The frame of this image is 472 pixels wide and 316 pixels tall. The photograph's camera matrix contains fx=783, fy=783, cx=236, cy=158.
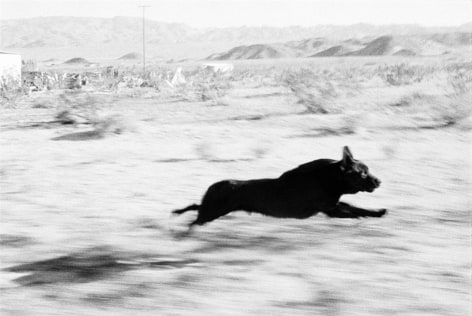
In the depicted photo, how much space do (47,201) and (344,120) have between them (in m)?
9.26

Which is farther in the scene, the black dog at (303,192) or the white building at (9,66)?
the white building at (9,66)

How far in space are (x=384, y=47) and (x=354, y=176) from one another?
305 ft

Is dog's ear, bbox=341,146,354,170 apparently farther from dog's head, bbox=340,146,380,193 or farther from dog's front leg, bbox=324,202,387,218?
dog's front leg, bbox=324,202,387,218

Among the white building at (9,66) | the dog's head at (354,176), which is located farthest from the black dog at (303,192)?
the white building at (9,66)

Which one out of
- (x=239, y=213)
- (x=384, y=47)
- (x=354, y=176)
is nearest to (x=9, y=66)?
(x=239, y=213)

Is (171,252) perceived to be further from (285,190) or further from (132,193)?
(132,193)

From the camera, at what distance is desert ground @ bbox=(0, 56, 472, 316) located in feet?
16.1

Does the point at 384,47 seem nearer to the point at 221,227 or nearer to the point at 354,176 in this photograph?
the point at 221,227

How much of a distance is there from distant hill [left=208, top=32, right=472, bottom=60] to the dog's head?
86.5 meters

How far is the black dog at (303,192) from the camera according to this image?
5.89 metres

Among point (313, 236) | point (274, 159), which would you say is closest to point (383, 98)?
point (274, 159)

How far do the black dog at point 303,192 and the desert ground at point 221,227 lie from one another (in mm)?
336

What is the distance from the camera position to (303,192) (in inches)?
233

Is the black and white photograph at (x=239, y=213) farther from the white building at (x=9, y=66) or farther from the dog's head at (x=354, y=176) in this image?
the white building at (x=9, y=66)
